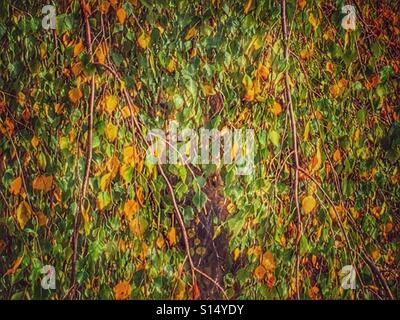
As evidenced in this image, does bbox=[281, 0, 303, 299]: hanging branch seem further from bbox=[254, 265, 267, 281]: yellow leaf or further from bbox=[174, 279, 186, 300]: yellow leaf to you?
bbox=[174, 279, 186, 300]: yellow leaf

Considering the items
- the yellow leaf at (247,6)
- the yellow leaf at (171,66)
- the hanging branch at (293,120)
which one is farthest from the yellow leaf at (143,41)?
the hanging branch at (293,120)

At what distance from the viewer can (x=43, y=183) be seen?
177cm

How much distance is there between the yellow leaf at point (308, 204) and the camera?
1.81m

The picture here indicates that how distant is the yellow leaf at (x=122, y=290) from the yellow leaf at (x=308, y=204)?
2.34ft

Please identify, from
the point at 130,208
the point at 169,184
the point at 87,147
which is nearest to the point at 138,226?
the point at 130,208

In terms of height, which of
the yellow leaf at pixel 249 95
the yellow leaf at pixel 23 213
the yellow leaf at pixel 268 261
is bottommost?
the yellow leaf at pixel 268 261

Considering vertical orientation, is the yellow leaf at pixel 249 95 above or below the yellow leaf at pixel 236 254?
above

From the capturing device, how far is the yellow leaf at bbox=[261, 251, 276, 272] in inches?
70.9

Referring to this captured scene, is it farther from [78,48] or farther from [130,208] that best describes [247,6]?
[130,208]

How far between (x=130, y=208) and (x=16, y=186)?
0.43 m

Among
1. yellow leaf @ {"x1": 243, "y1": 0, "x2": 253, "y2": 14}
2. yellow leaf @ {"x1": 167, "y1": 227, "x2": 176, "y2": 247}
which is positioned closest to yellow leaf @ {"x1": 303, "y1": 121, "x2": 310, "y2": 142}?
yellow leaf @ {"x1": 243, "y1": 0, "x2": 253, "y2": 14}

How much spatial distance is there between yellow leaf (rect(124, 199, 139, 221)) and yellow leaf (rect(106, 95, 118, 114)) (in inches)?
13.4

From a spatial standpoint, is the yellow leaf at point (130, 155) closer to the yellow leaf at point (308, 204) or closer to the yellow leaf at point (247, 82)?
the yellow leaf at point (247, 82)
